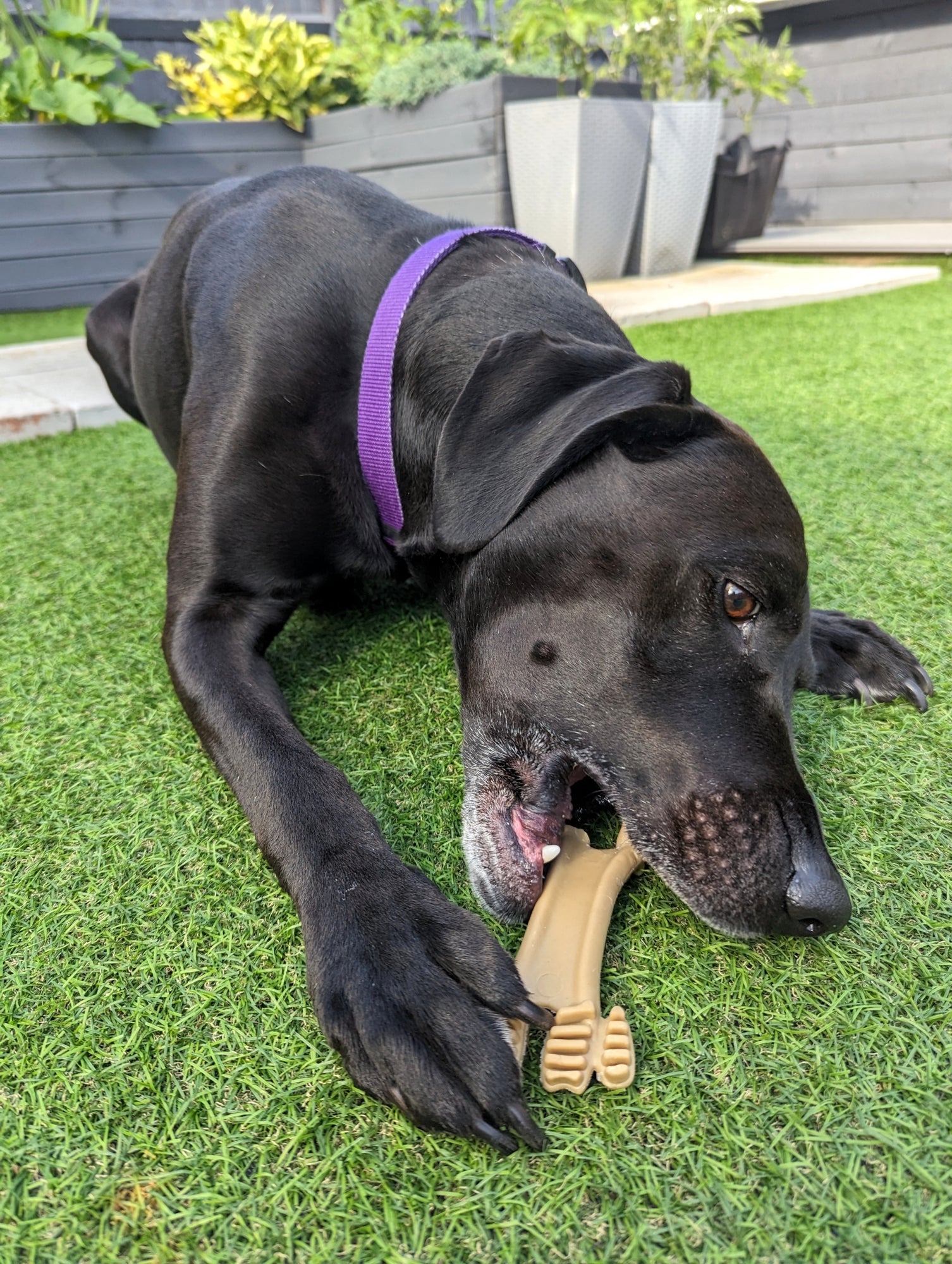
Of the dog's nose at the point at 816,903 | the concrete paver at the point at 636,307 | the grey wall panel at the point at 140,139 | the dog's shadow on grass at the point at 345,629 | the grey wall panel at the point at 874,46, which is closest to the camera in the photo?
the dog's nose at the point at 816,903

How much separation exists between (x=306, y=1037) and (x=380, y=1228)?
0.28 metres

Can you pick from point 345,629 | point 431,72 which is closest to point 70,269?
point 431,72

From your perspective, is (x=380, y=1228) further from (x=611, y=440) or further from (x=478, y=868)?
(x=611, y=440)

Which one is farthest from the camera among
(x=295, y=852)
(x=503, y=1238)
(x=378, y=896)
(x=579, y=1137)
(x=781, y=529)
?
(x=781, y=529)

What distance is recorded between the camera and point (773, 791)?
1.40 m

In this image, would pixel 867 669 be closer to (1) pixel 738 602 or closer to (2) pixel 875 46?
(1) pixel 738 602

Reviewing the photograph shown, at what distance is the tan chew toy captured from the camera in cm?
114

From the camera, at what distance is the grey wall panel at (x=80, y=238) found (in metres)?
6.55

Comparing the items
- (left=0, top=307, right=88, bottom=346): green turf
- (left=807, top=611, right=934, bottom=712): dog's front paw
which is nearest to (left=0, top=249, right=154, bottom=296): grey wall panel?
(left=0, top=307, right=88, bottom=346): green turf

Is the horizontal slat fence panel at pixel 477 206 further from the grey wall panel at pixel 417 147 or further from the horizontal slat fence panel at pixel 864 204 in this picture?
the horizontal slat fence panel at pixel 864 204

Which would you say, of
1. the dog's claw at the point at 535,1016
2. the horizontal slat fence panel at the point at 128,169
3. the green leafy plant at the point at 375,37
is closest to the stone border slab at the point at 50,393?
the horizontal slat fence panel at the point at 128,169

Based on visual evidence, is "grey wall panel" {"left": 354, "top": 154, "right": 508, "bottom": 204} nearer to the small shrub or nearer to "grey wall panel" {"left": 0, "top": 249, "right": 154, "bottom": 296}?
the small shrub

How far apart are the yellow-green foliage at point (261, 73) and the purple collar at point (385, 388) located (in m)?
6.35

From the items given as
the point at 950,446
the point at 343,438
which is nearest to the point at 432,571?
the point at 343,438
